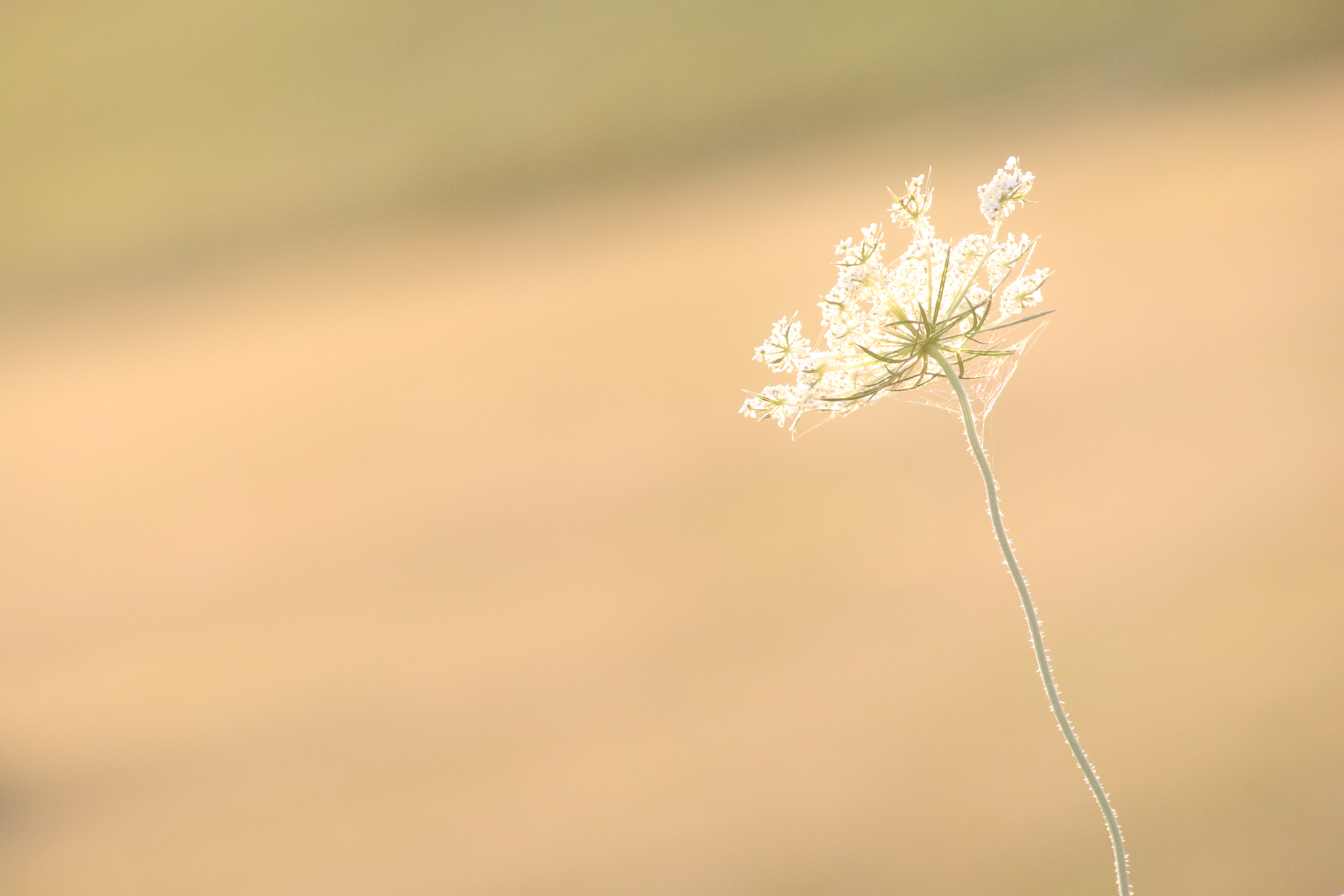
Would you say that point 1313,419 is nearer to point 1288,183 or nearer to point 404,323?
point 1288,183

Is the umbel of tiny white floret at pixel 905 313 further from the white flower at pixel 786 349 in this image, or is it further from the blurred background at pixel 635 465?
the blurred background at pixel 635 465

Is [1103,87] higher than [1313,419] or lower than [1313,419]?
higher

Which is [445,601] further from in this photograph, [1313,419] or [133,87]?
[1313,419]

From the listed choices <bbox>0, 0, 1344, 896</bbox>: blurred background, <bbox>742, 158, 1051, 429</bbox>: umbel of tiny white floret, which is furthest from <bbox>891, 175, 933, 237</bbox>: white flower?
<bbox>0, 0, 1344, 896</bbox>: blurred background

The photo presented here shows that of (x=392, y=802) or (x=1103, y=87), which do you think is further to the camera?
(x=1103, y=87)

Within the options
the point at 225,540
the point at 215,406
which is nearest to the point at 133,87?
the point at 215,406

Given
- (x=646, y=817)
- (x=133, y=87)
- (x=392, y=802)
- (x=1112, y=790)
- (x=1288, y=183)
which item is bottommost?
(x=1112, y=790)

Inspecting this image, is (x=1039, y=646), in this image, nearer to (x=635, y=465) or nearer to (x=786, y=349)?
(x=786, y=349)

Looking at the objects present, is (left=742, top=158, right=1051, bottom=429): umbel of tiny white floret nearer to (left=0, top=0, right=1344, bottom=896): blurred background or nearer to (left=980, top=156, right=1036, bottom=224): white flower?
(left=980, top=156, right=1036, bottom=224): white flower
